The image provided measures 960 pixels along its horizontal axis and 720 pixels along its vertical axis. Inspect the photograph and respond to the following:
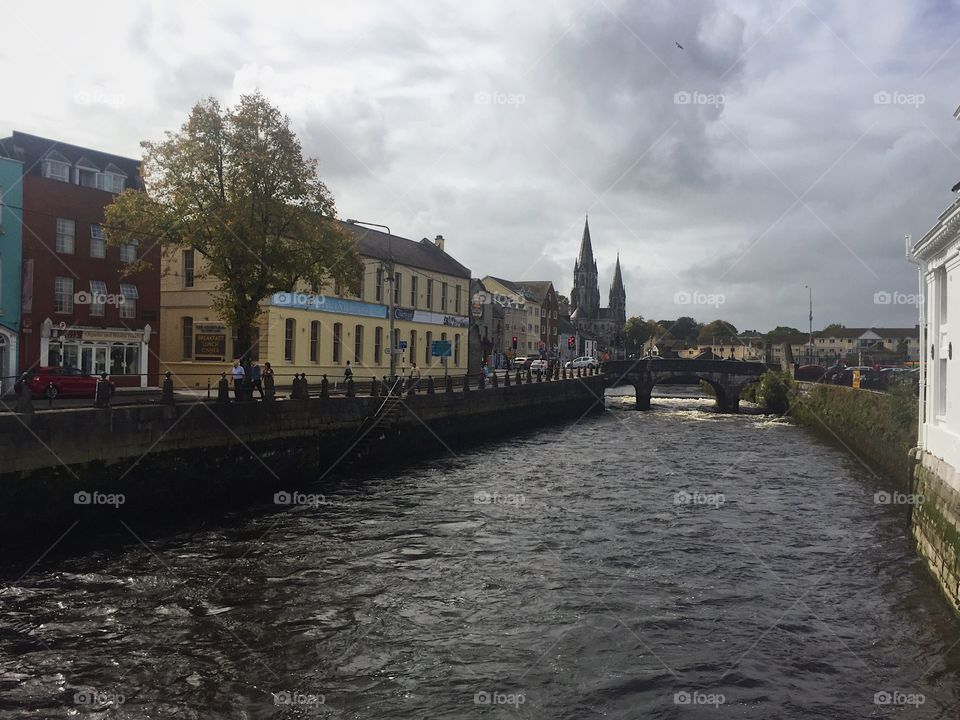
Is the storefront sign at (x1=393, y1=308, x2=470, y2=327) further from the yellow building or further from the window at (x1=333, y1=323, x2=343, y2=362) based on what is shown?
the window at (x1=333, y1=323, x2=343, y2=362)

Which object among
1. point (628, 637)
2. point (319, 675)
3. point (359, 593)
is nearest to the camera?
point (319, 675)

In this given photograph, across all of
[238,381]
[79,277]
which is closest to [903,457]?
[238,381]

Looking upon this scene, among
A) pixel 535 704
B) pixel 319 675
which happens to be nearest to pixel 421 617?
pixel 319 675

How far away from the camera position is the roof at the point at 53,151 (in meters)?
32.0

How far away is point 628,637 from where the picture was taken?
11305 millimetres

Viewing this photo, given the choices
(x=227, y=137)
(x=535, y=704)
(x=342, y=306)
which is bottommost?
(x=535, y=704)

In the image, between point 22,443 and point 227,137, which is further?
point 227,137

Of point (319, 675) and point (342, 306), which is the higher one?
point (342, 306)

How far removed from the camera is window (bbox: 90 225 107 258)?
3241cm

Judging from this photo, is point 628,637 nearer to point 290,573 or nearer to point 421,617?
point 421,617

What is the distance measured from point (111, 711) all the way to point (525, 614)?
6068mm

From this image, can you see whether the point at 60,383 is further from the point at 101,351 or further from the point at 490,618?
the point at 490,618

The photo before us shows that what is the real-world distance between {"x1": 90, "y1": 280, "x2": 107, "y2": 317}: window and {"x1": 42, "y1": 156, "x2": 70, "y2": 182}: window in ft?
16.4

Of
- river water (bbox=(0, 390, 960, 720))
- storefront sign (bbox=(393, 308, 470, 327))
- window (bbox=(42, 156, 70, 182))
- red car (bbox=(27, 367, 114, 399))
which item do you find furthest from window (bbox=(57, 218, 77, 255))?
storefront sign (bbox=(393, 308, 470, 327))
